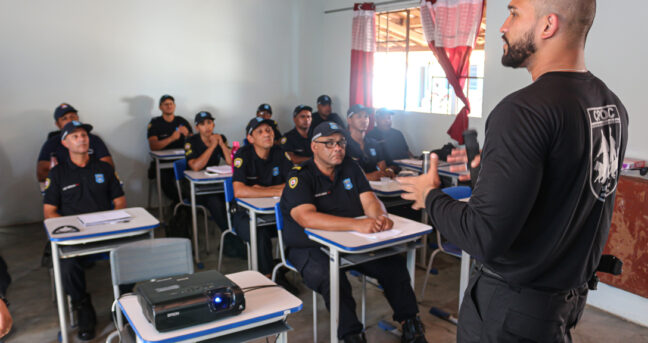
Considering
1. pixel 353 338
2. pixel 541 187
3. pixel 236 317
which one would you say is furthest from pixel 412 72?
pixel 541 187

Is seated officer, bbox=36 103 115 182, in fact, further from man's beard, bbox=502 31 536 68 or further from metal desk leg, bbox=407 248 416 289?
man's beard, bbox=502 31 536 68

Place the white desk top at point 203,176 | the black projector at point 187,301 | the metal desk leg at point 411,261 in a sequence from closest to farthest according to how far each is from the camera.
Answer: the black projector at point 187,301 → the metal desk leg at point 411,261 → the white desk top at point 203,176

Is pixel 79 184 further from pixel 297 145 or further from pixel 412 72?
pixel 412 72

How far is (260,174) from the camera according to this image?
4.01 metres

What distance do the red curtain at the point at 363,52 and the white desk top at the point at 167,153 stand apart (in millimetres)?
2385

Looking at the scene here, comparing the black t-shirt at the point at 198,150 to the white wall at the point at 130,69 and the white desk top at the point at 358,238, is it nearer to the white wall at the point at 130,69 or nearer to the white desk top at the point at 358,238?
the white wall at the point at 130,69

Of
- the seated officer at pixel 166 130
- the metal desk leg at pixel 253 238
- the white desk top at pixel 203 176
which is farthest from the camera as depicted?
the seated officer at pixel 166 130

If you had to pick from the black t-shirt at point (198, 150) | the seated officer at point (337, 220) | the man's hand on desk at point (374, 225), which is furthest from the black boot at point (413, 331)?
the black t-shirt at point (198, 150)

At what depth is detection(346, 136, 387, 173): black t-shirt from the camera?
15.7 feet

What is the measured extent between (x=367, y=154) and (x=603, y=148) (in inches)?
155

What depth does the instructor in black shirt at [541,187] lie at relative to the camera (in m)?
1.08

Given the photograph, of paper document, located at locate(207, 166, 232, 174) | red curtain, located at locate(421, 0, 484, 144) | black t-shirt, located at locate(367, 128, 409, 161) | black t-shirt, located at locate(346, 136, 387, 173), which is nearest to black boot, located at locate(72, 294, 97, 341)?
paper document, located at locate(207, 166, 232, 174)

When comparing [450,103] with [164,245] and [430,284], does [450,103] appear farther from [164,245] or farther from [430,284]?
[164,245]

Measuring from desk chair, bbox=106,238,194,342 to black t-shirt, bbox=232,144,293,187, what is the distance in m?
1.50
